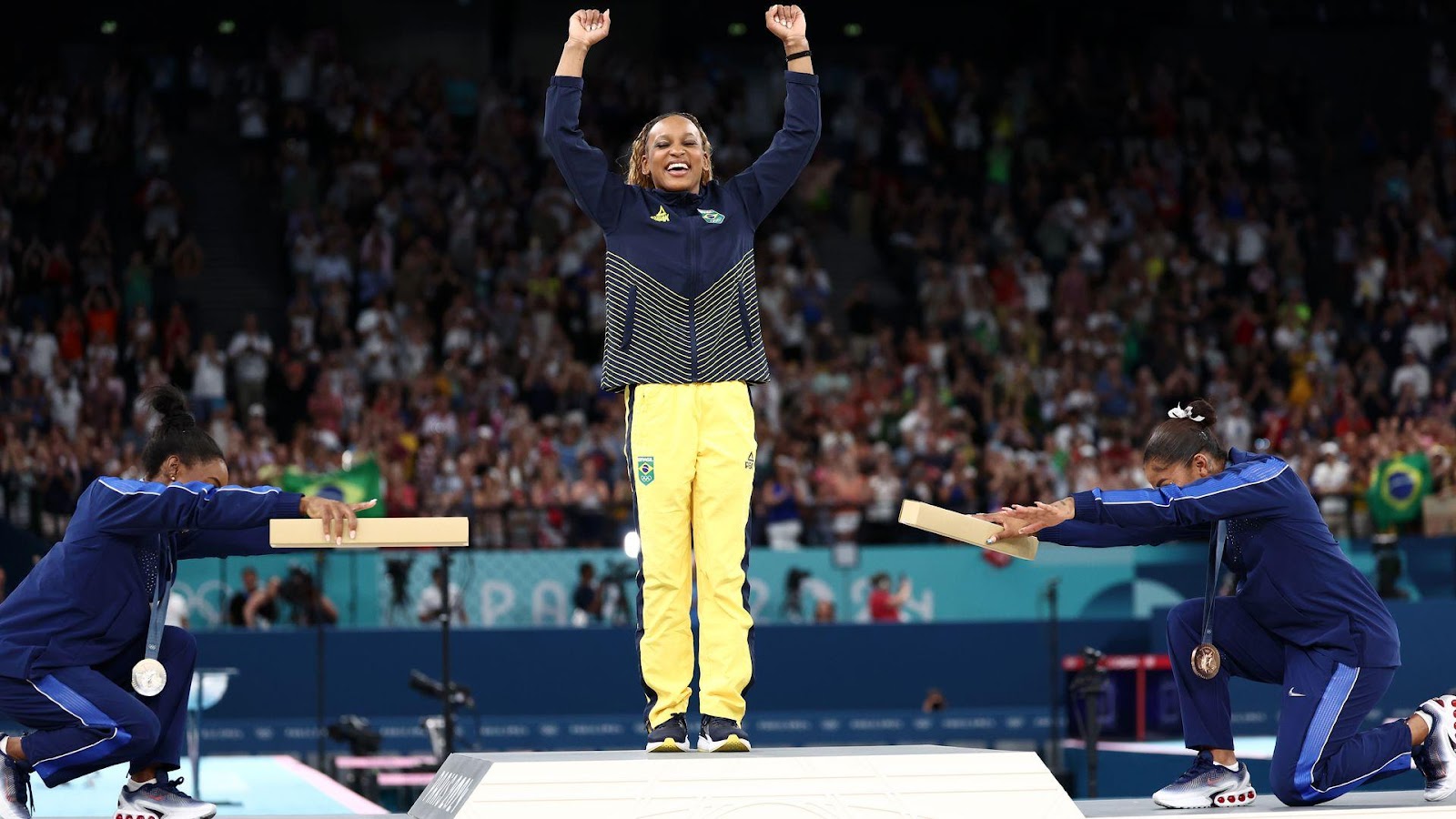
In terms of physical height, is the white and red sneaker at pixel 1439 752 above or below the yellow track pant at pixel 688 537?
below

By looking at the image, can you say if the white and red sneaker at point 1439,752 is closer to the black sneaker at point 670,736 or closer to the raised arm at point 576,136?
the black sneaker at point 670,736

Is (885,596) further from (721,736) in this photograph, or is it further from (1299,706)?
(721,736)

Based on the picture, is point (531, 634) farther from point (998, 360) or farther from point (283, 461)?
point (998, 360)

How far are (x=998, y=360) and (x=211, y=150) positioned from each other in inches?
401

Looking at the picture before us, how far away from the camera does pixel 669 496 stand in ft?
19.7

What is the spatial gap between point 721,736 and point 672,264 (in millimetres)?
1580

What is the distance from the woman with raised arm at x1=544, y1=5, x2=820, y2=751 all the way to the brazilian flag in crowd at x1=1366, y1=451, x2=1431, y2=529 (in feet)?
36.4

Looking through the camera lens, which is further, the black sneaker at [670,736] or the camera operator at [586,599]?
the camera operator at [586,599]

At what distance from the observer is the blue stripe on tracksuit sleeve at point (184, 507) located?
5797mm

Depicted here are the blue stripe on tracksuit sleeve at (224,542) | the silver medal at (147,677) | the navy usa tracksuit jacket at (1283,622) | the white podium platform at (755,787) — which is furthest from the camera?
the blue stripe on tracksuit sleeve at (224,542)

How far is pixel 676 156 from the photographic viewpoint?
630cm

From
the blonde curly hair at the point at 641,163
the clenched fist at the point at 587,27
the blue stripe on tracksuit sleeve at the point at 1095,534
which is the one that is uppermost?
the clenched fist at the point at 587,27

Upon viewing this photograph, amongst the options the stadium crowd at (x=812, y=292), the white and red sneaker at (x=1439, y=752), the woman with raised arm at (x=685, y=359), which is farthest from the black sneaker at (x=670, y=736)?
the stadium crowd at (x=812, y=292)

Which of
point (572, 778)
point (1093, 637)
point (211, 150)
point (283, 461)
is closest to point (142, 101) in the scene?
point (211, 150)
